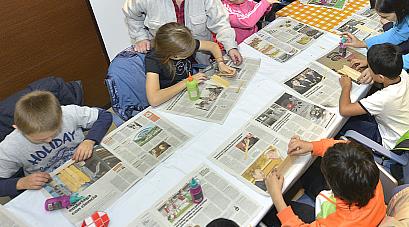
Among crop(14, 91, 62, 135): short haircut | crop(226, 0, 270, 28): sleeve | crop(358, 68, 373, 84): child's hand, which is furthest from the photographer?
crop(226, 0, 270, 28): sleeve

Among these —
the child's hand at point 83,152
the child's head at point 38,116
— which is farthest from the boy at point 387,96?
the child's head at point 38,116

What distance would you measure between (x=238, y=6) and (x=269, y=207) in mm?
1867

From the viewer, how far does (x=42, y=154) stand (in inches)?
83.0

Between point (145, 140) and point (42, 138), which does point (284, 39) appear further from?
point (42, 138)

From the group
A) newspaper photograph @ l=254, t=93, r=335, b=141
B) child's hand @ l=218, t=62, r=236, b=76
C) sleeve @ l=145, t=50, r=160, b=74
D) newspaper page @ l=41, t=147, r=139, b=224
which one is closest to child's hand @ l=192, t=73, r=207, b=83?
child's hand @ l=218, t=62, r=236, b=76

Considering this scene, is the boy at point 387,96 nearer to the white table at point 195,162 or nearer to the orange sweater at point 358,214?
the white table at point 195,162

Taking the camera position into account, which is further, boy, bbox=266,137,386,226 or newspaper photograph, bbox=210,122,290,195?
newspaper photograph, bbox=210,122,290,195

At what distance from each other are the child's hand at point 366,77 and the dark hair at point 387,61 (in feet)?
0.33

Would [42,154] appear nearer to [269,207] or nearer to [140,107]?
[140,107]

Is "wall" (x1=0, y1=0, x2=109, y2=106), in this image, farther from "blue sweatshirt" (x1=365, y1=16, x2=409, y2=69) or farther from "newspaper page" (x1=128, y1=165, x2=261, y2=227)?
"blue sweatshirt" (x1=365, y1=16, x2=409, y2=69)

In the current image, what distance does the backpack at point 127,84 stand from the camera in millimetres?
2402

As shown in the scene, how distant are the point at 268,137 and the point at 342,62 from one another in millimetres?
819

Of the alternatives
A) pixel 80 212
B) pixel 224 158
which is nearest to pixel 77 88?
pixel 80 212

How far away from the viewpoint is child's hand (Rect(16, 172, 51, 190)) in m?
1.84
